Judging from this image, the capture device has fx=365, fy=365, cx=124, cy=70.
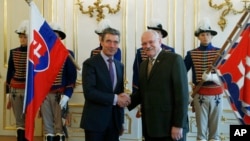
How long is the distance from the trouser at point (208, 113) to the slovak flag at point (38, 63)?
1426 millimetres

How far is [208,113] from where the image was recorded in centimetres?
362

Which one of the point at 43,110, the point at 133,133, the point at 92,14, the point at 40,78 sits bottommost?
the point at 133,133

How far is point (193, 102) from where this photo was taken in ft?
12.1

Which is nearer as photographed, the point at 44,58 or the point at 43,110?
the point at 44,58

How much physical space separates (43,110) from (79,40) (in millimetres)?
1157

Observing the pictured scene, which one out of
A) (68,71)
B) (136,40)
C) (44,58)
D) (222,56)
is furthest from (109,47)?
(136,40)

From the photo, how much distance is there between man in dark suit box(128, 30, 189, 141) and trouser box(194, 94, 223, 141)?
3.81 feet

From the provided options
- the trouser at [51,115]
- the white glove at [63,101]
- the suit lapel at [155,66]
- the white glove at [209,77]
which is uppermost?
the suit lapel at [155,66]

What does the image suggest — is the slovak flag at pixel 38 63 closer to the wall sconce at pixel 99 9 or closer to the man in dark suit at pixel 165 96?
the man in dark suit at pixel 165 96

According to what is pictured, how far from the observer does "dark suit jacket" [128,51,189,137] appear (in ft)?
7.80

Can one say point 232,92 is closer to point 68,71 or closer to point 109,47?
point 109,47

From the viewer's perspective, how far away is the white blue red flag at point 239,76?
2.79 metres

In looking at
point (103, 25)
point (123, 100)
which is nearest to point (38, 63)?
point (123, 100)

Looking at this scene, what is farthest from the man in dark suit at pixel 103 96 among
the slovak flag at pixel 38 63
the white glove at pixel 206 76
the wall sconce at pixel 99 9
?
the wall sconce at pixel 99 9
